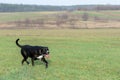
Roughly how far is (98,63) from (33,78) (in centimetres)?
566

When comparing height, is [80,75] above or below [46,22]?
above

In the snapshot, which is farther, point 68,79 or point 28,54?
point 28,54

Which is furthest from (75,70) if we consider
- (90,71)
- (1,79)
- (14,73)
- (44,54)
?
(1,79)

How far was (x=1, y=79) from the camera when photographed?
42.8 feet

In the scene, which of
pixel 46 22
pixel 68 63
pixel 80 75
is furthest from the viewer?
pixel 46 22

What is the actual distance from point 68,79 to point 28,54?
3901mm

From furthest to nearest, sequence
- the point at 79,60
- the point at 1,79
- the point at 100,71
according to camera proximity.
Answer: the point at 79,60 < the point at 100,71 < the point at 1,79

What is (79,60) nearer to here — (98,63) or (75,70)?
(98,63)

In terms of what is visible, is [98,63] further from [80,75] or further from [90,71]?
[80,75]

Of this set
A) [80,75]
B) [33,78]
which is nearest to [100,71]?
[80,75]

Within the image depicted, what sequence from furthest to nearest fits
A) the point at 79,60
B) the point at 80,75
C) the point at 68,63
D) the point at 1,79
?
the point at 79,60
the point at 68,63
the point at 80,75
the point at 1,79

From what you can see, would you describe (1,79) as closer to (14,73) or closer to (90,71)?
(14,73)

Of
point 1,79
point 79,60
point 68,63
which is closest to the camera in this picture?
point 1,79

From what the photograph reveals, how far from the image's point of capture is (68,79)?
13.6m
